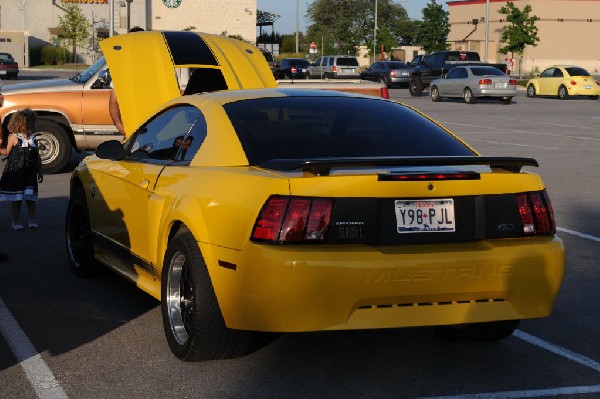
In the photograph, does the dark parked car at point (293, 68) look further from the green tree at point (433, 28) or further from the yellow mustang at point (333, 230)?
the yellow mustang at point (333, 230)

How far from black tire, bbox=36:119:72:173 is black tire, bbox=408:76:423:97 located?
33806mm

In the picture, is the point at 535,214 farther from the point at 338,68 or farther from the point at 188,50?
the point at 338,68

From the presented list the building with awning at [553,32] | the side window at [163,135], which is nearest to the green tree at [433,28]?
the building with awning at [553,32]

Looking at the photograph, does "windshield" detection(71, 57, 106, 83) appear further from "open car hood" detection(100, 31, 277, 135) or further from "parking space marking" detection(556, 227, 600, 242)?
"parking space marking" detection(556, 227, 600, 242)

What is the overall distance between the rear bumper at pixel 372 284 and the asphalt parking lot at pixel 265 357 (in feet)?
1.16

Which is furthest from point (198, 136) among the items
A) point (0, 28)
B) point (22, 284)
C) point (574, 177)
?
point (0, 28)

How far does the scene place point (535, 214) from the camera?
570cm

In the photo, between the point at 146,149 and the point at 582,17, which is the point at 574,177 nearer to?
the point at 146,149

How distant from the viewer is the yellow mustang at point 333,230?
5.23m

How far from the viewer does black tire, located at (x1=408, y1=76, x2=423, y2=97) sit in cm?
4812

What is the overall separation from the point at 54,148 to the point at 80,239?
777cm

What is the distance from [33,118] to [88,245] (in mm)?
2898

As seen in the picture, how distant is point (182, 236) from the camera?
19.3ft

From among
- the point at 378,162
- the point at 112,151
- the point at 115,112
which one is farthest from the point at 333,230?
the point at 115,112
